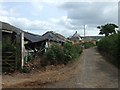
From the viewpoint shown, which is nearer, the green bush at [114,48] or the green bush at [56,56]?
the green bush at [114,48]

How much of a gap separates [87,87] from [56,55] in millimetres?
7809

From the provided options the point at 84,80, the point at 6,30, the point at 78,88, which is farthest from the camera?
the point at 6,30

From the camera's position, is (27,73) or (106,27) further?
(106,27)

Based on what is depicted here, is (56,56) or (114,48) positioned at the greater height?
(114,48)

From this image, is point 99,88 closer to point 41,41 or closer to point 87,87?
point 87,87

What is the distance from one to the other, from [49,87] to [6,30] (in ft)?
29.7

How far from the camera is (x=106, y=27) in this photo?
254 feet

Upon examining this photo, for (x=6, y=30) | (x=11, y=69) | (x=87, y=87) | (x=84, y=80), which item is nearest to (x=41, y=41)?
(x=6, y=30)

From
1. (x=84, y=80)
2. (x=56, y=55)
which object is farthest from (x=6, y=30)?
(x=84, y=80)

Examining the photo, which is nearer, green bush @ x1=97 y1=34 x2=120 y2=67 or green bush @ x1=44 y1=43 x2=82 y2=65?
green bush @ x1=97 y1=34 x2=120 y2=67

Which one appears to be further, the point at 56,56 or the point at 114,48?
the point at 56,56

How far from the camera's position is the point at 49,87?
1077 centimetres

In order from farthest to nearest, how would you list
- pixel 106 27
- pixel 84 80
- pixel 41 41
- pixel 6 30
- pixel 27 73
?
pixel 106 27
pixel 41 41
pixel 6 30
pixel 27 73
pixel 84 80

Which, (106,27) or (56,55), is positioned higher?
(106,27)
